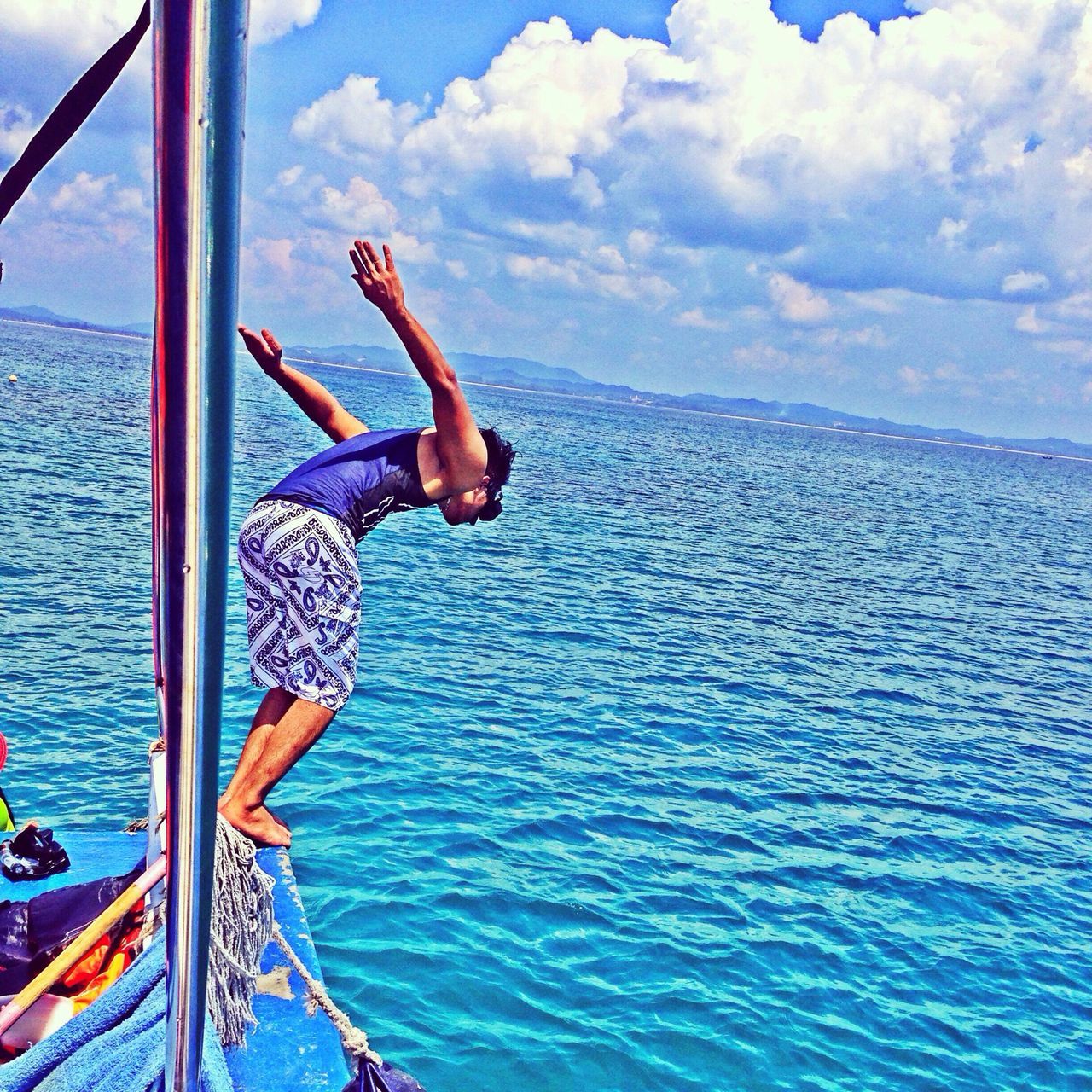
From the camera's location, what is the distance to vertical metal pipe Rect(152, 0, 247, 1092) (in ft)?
5.48

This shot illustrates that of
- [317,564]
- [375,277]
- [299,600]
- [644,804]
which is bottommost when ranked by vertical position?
[644,804]

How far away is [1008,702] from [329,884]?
1427cm

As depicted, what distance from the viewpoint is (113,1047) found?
3156 mm

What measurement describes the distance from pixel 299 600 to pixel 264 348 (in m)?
1.22

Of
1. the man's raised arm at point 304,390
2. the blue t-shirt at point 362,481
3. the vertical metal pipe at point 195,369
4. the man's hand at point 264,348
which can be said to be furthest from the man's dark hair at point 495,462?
the vertical metal pipe at point 195,369

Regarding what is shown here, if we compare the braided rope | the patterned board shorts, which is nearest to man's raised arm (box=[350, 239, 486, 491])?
the patterned board shorts

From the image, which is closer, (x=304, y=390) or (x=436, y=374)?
(x=436, y=374)

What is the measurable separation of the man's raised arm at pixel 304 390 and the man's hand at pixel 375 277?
130 centimetres

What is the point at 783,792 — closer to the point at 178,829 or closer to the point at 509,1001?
the point at 509,1001

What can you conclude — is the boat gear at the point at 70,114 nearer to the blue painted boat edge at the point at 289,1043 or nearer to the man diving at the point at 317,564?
the man diving at the point at 317,564

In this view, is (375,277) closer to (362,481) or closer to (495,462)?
(362,481)

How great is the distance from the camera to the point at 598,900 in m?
10.1

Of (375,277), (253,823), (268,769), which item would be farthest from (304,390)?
(253,823)

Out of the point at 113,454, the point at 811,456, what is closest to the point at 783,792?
the point at 113,454
